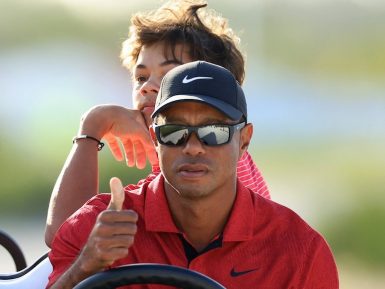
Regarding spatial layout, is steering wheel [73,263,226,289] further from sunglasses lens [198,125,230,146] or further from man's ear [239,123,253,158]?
man's ear [239,123,253,158]

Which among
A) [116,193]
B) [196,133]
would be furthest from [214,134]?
[116,193]

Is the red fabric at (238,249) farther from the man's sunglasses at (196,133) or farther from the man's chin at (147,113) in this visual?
the man's chin at (147,113)

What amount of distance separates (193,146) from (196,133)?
4cm

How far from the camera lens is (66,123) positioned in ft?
42.5

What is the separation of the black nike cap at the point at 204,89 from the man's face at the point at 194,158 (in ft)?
0.07

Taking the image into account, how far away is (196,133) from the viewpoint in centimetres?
299

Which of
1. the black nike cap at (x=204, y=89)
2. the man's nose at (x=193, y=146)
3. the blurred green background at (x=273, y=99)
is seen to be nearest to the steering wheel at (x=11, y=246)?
the black nike cap at (x=204, y=89)

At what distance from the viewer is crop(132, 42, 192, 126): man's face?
3746 millimetres

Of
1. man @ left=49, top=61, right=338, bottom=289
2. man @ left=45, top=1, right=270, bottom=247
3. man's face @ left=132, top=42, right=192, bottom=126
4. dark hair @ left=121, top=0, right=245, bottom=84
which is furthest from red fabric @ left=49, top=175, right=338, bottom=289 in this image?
dark hair @ left=121, top=0, right=245, bottom=84

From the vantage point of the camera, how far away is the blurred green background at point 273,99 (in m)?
10.6

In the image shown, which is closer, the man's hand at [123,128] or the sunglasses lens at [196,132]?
the sunglasses lens at [196,132]

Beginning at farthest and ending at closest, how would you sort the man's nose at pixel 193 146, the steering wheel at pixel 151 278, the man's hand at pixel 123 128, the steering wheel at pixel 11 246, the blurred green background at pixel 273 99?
the blurred green background at pixel 273 99
the steering wheel at pixel 11 246
the man's hand at pixel 123 128
the man's nose at pixel 193 146
the steering wheel at pixel 151 278

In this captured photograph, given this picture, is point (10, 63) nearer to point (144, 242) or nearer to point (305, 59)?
point (305, 59)

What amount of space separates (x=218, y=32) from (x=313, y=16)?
10270 mm
